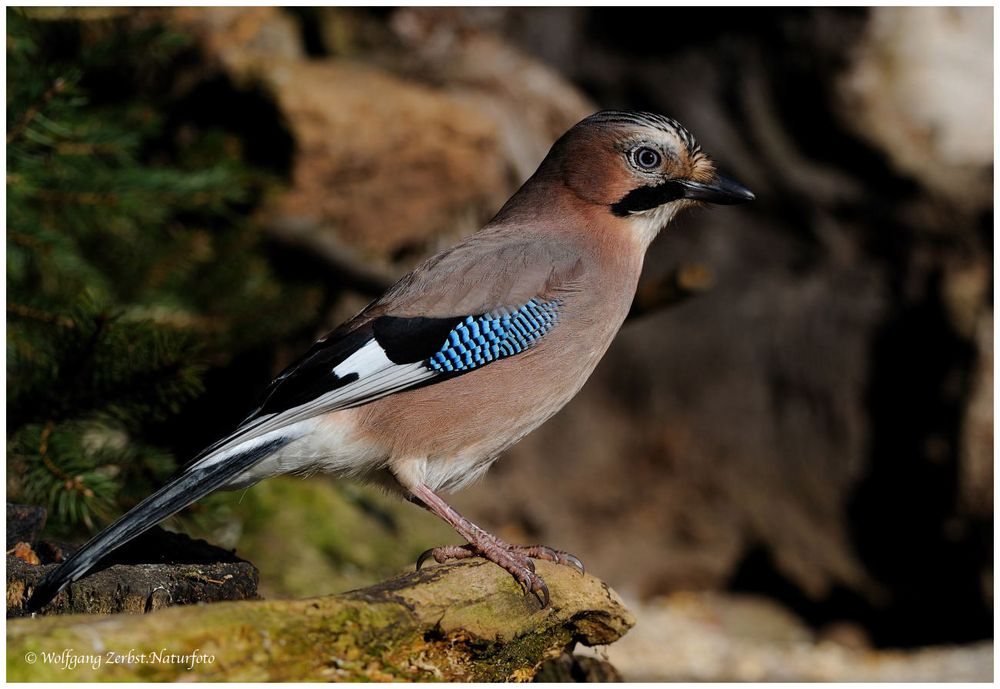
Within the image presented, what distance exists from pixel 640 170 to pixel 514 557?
160 cm

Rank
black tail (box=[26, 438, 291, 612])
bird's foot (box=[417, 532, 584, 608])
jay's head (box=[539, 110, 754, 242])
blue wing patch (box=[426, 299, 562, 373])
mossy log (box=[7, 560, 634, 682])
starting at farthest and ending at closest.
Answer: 1. jay's head (box=[539, 110, 754, 242])
2. blue wing patch (box=[426, 299, 562, 373])
3. bird's foot (box=[417, 532, 584, 608])
4. black tail (box=[26, 438, 291, 612])
5. mossy log (box=[7, 560, 634, 682])

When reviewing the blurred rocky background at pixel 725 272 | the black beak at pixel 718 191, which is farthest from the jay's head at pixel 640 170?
the blurred rocky background at pixel 725 272

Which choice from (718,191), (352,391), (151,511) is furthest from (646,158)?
(151,511)

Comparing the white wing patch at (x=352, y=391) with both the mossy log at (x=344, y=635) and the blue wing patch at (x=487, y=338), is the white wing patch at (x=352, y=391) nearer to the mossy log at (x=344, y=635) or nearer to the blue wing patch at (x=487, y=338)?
the blue wing patch at (x=487, y=338)

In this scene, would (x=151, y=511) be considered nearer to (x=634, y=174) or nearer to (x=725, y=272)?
(x=634, y=174)

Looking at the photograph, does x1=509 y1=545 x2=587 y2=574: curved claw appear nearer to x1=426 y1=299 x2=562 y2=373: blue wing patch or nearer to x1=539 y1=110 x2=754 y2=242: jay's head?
x1=426 y1=299 x2=562 y2=373: blue wing patch

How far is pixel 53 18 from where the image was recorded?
17.5 feet

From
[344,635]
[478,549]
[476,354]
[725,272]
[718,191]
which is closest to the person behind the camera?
[344,635]

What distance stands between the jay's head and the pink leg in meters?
1.32

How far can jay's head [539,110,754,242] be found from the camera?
4.08 meters

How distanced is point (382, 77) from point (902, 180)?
147 inches

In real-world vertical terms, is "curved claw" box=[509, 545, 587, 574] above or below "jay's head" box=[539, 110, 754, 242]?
below

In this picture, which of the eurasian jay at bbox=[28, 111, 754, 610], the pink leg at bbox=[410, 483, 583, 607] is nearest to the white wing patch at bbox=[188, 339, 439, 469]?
the eurasian jay at bbox=[28, 111, 754, 610]

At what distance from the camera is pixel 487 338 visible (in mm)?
3703
